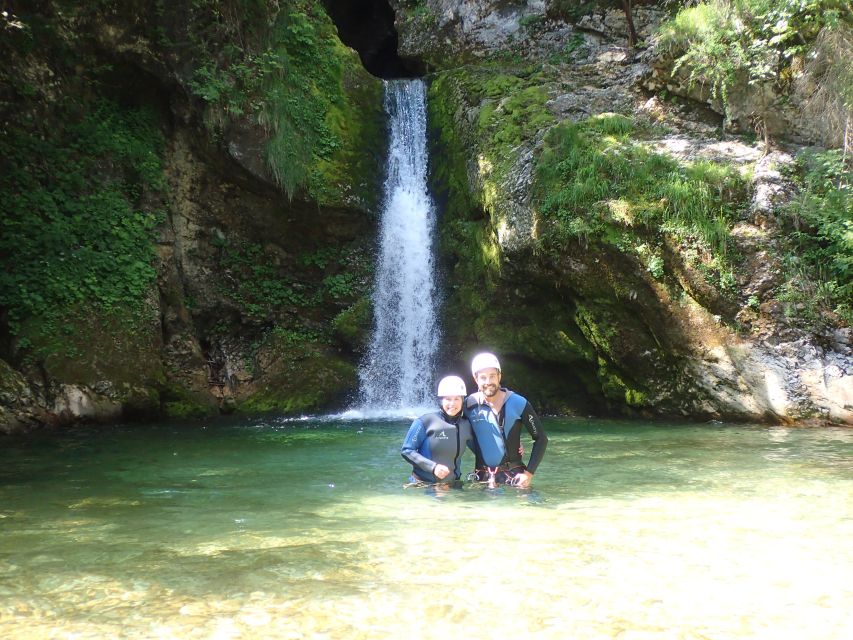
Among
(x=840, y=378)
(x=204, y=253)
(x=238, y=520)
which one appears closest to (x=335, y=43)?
(x=204, y=253)

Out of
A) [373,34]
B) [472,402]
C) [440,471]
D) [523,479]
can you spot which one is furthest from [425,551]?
[373,34]

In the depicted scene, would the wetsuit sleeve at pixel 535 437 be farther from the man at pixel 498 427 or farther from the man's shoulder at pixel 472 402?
the man's shoulder at pixel 472 402

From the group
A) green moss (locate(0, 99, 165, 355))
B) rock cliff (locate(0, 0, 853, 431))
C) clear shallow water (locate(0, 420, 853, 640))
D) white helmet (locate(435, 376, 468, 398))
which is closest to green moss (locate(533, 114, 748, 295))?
rock cliff (locate(0, 0, 853, 431))

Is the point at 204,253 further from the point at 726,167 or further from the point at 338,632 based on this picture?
the point at 338,632

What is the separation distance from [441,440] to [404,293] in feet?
25.6

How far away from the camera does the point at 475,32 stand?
1562 cm

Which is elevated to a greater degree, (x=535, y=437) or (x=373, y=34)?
(x=373, y=34)

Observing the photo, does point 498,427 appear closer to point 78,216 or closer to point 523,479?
point 523,479

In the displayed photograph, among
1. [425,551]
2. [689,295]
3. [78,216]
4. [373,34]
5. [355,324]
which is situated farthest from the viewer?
[373,34]

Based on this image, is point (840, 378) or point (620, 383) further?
point (620, 383)

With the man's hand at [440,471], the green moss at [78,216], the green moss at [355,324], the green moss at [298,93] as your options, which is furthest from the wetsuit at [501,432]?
the green moss at [298,93]

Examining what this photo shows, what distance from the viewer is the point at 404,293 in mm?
12672

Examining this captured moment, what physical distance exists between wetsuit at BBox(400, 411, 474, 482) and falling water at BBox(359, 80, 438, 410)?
6.95 meters

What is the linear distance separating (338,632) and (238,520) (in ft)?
6.18
